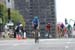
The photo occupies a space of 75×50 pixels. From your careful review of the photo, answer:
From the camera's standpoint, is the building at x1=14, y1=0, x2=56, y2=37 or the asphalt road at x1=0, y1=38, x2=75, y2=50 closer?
the asphalt road at x1=0, y1=38, x2=75, y2=50

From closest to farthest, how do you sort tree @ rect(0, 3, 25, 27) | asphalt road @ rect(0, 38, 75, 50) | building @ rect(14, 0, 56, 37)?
asphalt road @ rect(0, 38, 75, 50)
tree @ rect(0, 3, 25, 27)
building @ rect(14, 0, 56, 37)

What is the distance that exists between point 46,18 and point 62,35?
4284 inches

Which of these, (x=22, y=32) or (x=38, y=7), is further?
(x=38, y=7)

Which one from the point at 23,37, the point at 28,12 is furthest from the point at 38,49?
the point at 28,12

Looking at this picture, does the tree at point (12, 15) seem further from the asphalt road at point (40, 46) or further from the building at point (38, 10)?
the asphalt road at point (40, 46)

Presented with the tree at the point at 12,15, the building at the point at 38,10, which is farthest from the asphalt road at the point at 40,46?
the building at the point at 38,10

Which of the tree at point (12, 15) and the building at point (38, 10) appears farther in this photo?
the building at point (38, 10)

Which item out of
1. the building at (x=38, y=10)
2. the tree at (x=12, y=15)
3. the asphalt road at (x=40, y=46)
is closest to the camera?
the asphalt road at (x=40, y=46)

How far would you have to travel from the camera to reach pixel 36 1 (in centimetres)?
15000

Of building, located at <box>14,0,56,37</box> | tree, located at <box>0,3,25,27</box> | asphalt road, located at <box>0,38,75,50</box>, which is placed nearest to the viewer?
asphalt road, located at <box>0,38,75,50</box>

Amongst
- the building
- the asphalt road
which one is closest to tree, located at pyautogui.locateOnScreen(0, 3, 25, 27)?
the building

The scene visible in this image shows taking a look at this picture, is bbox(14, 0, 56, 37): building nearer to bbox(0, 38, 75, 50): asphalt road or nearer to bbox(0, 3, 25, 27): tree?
bbox(0, 3, 25, 27): tree

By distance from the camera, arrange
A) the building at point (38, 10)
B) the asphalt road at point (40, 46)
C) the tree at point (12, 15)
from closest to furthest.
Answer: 1. the asphalt road at point (40, 46)
2. the tree at point (12, 15)
3. the building at point (38, 10)

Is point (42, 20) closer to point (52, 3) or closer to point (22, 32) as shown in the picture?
point (52, 3)
